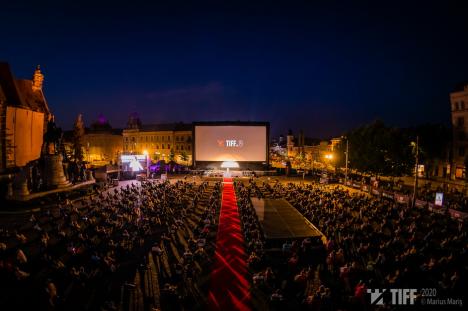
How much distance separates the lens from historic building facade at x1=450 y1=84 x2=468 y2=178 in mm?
44000

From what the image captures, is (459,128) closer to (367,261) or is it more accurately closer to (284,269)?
(367,261)

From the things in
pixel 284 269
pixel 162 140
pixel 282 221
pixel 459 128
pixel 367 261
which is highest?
pixel 459 128

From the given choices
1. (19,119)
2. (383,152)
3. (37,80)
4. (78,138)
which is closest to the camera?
(383,152)

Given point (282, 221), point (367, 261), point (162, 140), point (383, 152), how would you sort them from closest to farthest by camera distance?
point (367, 261), point (282, 221), point (383, 152), point (162, 140)

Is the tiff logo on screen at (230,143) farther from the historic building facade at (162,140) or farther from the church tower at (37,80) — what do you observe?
the church tower at (37,80)

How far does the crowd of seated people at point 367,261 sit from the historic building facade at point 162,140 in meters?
60.1

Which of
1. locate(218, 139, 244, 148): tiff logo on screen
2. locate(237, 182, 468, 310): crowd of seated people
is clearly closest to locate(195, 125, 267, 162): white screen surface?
locate(218, 139, 244, 148): tiff logo on screen

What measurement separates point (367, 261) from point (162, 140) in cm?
7541

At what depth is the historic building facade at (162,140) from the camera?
8081cm

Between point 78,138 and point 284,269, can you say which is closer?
point 284,269

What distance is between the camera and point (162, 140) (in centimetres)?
8412

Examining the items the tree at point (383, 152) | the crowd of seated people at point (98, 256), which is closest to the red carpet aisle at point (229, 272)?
the crowd of seated people at point (98, 256)

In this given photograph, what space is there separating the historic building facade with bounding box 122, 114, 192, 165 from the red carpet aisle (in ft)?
197

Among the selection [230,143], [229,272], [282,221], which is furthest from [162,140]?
[229,272]
